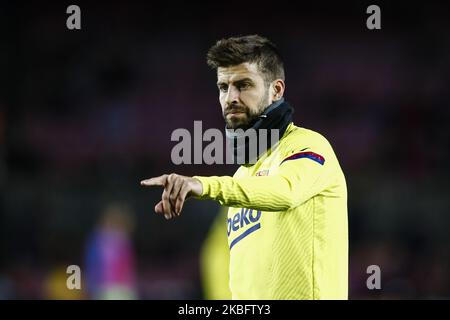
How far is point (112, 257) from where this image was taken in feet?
32.1

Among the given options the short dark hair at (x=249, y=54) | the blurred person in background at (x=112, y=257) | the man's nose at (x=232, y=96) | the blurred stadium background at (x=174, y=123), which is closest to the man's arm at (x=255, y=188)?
the man's nose at (x=232, y=96)

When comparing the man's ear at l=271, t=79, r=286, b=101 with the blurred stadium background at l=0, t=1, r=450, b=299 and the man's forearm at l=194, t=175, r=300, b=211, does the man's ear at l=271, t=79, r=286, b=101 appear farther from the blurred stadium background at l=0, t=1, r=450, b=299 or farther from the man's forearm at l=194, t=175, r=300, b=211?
the blurred stadium background at l=0, t=1, r=450, b=299

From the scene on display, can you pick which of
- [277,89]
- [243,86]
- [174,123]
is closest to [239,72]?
[243,86]

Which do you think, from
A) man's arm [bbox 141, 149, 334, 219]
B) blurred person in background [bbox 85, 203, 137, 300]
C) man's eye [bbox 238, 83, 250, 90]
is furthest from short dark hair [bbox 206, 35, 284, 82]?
blurred person in background [bbox 85, 203, 137, 300]

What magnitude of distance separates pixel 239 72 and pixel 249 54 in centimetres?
11

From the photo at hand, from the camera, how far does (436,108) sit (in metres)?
11.9

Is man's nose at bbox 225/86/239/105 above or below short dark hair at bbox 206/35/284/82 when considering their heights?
below

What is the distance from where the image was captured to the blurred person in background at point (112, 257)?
9586mm

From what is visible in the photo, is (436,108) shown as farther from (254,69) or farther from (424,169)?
(254,69)

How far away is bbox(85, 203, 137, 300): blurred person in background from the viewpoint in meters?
9.59

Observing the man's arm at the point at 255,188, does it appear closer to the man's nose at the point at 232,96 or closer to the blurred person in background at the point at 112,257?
the man's nose at the point at 232,96

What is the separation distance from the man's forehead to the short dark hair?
0.02m

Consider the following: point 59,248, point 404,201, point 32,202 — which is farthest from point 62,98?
point 404,201
